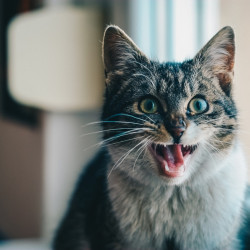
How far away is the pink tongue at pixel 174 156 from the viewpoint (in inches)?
20.6

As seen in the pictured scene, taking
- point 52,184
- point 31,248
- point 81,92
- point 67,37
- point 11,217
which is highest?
point 67,37

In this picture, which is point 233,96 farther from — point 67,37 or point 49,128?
point 49,128

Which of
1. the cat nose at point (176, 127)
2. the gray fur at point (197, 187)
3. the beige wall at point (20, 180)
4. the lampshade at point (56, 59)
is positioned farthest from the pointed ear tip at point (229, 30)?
the beige wall at point (20, 180)

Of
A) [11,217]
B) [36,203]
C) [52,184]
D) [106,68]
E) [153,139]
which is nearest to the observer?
[153,139]

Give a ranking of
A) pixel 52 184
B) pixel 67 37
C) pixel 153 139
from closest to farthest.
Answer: pixel 153 139 → pixel 67 37 → pixel 52 184

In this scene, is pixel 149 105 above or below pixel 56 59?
below

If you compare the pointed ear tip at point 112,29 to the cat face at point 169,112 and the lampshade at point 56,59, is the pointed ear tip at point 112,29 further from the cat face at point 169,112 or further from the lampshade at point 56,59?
the lampshade at point 56,59

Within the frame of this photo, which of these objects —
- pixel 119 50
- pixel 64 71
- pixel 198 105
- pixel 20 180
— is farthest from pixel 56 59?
pixel 20 180

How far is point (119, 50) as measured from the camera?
24.9 inches

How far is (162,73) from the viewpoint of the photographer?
61 centimetres

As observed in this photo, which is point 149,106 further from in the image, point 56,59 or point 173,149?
point 56,59

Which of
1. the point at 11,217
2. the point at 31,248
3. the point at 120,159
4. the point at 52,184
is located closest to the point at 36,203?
the point at 11,217

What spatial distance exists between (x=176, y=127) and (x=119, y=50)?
0.53 feet

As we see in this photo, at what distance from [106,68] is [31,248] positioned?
2.37 feet
